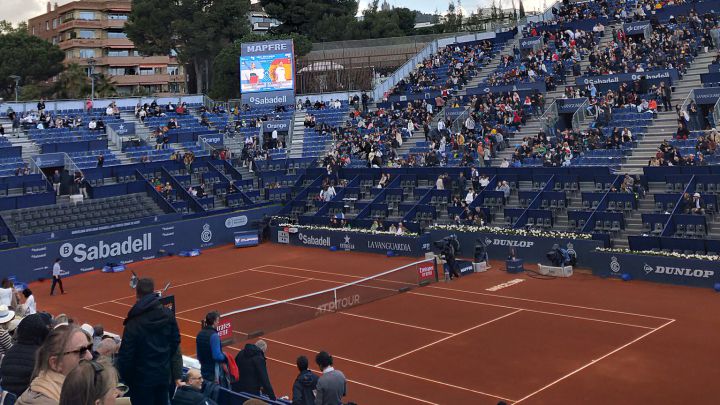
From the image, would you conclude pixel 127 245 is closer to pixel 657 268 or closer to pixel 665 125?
pixel 657 268

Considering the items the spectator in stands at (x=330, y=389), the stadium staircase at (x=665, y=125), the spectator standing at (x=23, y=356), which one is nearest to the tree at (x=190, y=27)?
the stadium staircase at (x=665, y=125)

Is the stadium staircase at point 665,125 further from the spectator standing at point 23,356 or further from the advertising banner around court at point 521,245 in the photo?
the spectator standing at point 23,356

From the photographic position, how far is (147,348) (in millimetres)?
7914

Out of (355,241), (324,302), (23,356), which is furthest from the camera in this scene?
(355,241)

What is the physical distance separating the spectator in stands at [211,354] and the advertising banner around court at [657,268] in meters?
20.2

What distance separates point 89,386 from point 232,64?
72722 mm

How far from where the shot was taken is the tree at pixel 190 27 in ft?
268

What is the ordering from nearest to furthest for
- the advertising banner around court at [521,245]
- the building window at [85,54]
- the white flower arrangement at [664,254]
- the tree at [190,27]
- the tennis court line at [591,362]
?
1. the tennis court line at [591,362]
2. the white flower arrangement at [664,254]
3. the advertising banner around court at [521,245]
4. the tree at [190,27]
5. the building window at [85,54]

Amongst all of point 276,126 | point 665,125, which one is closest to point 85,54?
point 276,126

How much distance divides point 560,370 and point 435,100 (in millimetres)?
36653

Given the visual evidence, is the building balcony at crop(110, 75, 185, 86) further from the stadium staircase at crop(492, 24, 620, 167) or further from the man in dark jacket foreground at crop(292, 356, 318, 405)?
the man in dark jacket foreground at crop(292, 356, 318, 405)

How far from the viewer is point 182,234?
40.8m

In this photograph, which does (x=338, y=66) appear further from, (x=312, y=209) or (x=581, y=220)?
(x=581, y=220)

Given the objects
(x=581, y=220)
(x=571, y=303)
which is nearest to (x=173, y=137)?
(x=581, y=220)
